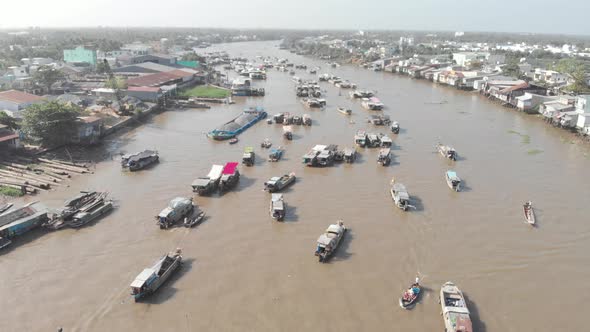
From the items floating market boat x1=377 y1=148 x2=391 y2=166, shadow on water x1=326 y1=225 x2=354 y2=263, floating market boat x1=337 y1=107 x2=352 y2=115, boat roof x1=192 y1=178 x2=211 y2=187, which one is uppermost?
floating market boat x1=337 y1=107 x2=352 y2=115

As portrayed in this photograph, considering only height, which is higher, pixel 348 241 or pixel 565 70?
pixel 565 70

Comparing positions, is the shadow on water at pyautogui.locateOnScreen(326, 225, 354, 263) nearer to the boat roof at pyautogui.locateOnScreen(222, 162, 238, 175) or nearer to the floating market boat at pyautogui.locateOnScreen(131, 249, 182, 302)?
the floating market boat at pyautogui.locateOnScreen(131, 249, 182, 302)

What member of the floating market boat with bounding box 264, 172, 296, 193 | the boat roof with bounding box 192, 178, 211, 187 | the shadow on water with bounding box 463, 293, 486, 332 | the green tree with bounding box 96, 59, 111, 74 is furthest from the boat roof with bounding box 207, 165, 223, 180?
the green tree with bounding box 96, 59, 111, 74

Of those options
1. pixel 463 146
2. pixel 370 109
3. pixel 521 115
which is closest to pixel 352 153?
pixel 463 146

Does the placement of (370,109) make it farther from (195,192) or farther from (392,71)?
(392,71)

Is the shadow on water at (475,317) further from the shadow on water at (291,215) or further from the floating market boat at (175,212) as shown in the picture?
the floating market boat at (175,212)

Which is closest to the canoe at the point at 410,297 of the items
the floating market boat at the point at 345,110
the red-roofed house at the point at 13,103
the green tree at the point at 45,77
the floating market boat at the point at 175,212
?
the floating market boat at the point at 175,212

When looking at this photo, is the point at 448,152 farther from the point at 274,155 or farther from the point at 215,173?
the point at 215,173
